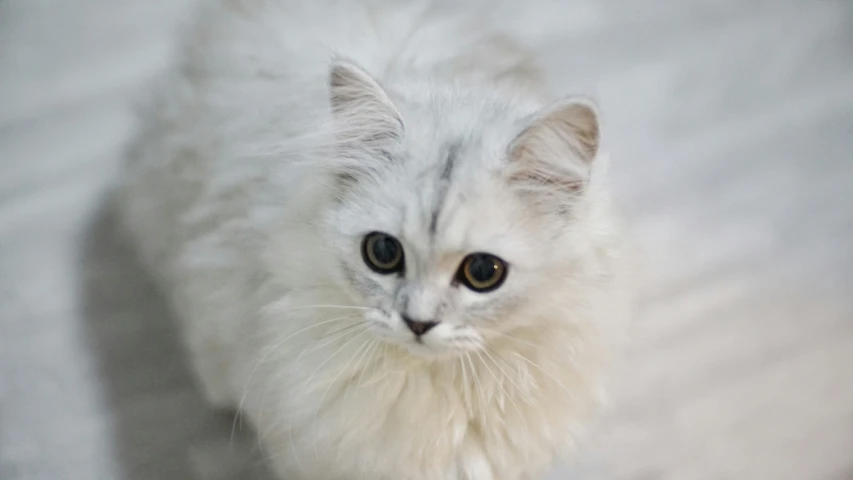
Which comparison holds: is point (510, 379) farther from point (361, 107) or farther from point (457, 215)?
point (361, 107)

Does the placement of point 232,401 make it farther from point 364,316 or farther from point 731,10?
point 731,10

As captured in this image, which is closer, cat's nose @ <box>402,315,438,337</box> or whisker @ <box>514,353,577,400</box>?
cat's nose @ <box>402,315,438,337</box>

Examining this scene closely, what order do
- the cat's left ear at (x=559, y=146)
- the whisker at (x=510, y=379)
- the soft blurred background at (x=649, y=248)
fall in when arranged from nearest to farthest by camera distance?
the cat's left ear at (x=559, y=146) → the whisker at (x=510, y=379) → the soft blurred background at (x=649, y=248)

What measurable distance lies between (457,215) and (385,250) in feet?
0.33

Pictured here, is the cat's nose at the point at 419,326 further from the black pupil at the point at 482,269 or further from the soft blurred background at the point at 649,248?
the soft blurred background at the point at 649,248

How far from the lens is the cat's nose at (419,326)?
80 centimetres

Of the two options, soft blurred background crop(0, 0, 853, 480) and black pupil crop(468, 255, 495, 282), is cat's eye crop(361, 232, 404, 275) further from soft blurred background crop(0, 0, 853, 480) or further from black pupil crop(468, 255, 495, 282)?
soft blurred background crop(0, 0, 853, 480)

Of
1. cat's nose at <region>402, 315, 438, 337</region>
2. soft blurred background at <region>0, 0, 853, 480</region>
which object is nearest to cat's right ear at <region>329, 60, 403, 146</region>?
cat's nose at <region>402, 315, 438, 337</region>

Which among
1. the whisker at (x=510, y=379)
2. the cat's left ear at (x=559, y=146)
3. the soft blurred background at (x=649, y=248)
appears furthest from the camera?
the soft blurred background at (x=649, y=248)

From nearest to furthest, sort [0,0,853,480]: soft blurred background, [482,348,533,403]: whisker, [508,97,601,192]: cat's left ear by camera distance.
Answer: [508,97,601,192]: cat's left ear → [482,348,533,403]: whisker → [0,0,853,480]: soft blurred background

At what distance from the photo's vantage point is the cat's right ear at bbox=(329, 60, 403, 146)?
827 millimetres

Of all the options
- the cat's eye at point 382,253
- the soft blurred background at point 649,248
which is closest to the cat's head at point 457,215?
the cat's eye at point 382,253

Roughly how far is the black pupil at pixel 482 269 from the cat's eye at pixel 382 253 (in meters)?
0.08

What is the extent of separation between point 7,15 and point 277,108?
105 cm
